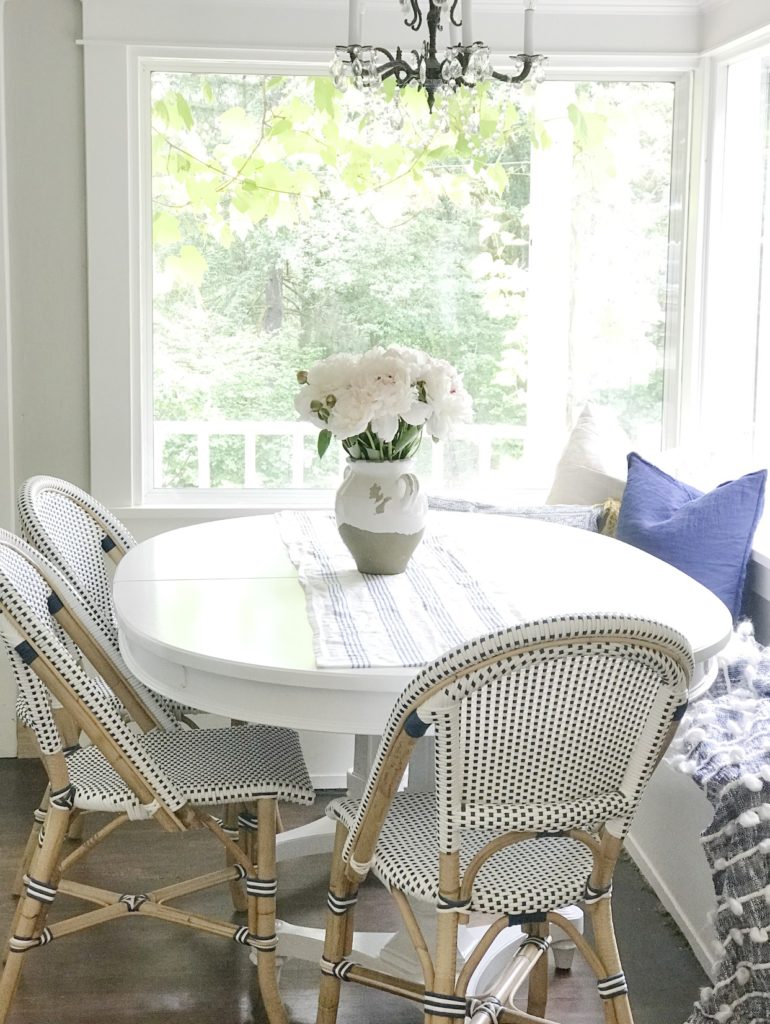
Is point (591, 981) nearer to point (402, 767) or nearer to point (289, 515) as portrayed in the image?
point (402, 767)

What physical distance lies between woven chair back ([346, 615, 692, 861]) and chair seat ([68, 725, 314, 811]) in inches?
17.7

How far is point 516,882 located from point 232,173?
2.51m

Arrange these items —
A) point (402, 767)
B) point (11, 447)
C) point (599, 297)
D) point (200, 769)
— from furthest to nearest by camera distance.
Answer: point (599, 297) < point (11, 447) < point (200, 769) < point (402, 767)

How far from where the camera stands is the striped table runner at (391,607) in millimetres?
2006

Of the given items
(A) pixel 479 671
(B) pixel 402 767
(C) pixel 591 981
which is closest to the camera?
(A) pixel 479 671

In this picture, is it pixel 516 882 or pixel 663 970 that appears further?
pixel 663 970

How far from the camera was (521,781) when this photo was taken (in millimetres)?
1744

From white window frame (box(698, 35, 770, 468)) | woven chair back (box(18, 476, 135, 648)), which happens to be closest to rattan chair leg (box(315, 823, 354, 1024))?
woven chair back (box(18, 476, 135, 648))

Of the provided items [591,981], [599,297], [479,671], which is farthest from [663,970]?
[599,297]

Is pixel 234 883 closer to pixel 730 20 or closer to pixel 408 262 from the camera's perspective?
pixel 408 262

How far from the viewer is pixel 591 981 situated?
255cm

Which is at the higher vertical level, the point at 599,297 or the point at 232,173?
the point at 232,173

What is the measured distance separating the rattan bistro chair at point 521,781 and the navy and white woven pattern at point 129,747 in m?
0.29

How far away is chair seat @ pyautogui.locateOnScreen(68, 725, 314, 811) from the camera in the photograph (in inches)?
86.4
